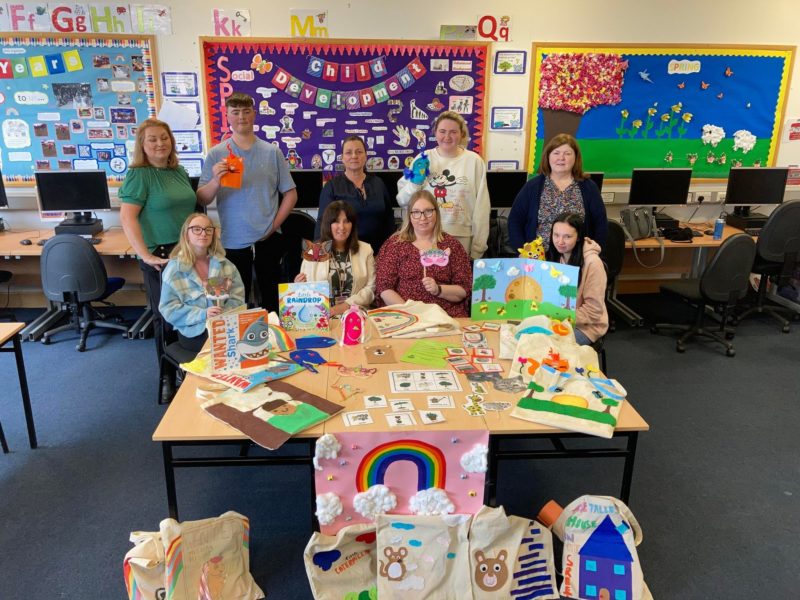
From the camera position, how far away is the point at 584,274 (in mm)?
2801

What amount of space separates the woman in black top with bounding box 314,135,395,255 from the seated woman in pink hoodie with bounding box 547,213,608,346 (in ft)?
3.78

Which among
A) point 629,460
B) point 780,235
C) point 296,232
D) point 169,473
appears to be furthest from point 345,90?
point 629,460

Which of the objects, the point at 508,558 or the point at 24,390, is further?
the point at 24,390

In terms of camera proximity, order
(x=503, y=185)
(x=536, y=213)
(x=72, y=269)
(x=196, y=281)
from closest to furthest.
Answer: (x=196, y=281), (x=536, y=213), (x=72, y=269), (x=503, y=185)

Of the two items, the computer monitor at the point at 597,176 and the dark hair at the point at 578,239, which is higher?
the computer monitor at the point at 597,176

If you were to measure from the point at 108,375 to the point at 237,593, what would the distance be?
2301 mm

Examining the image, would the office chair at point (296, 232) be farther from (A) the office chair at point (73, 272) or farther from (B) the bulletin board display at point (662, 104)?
(B) the bulletin board display at point (662, 104)

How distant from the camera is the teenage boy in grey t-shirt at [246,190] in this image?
3371mm

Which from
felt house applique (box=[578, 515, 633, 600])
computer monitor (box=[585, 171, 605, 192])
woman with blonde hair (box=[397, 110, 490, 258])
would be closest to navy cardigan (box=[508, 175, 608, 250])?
woman with blonde hair (box=[397, 110, 490, 258])

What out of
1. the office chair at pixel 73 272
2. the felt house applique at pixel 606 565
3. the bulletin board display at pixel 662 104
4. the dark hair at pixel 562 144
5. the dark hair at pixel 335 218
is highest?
the bulletin board display at pixel 662 104

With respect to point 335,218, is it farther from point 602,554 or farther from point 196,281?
point 602,554

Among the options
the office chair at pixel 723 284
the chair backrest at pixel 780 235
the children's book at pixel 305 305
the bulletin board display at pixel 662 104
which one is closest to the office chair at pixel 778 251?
the chair backrest at pixel 780 235

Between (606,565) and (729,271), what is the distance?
2.77 metres

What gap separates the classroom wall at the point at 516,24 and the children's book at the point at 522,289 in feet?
8.79
